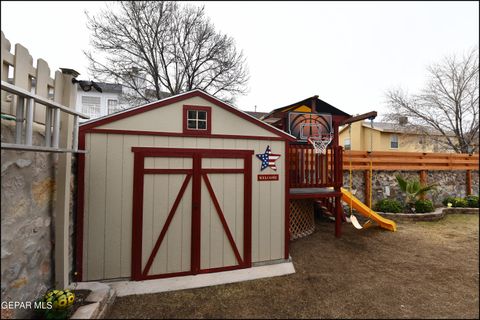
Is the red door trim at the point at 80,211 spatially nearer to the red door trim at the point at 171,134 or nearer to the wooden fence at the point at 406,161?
the red door trim at the point at 171,134

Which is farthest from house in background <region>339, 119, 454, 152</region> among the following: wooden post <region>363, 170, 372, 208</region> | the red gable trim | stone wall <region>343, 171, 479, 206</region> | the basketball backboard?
the red gable trim

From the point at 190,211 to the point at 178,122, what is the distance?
5.22ft

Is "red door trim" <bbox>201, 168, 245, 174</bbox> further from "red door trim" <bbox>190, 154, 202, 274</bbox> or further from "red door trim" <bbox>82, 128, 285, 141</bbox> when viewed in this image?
"red door trim" <bbox>82, 128, 285, 141</bbox>

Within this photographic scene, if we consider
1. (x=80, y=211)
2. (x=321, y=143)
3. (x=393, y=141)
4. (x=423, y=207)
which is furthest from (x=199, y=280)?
(x=393, y=141)

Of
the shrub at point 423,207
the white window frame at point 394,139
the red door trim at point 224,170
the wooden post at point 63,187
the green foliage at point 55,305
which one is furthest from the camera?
the white window frame at point 394,139

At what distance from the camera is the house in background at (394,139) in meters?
15.3

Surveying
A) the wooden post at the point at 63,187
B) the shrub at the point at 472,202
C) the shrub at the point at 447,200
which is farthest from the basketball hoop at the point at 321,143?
the shrub at the point at 472,202

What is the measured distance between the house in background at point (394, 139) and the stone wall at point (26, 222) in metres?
15.3

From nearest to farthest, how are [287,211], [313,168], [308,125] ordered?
[287,211], [313,168], [308,125]

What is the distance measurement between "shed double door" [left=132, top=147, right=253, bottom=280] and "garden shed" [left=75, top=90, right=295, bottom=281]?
2 cm

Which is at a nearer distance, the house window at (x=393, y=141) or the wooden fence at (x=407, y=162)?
the wooden fence at (x=407, y=162)

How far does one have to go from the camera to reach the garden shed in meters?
3.63

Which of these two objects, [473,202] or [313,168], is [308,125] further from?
[473,202]

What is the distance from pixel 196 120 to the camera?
4098 millimetres
